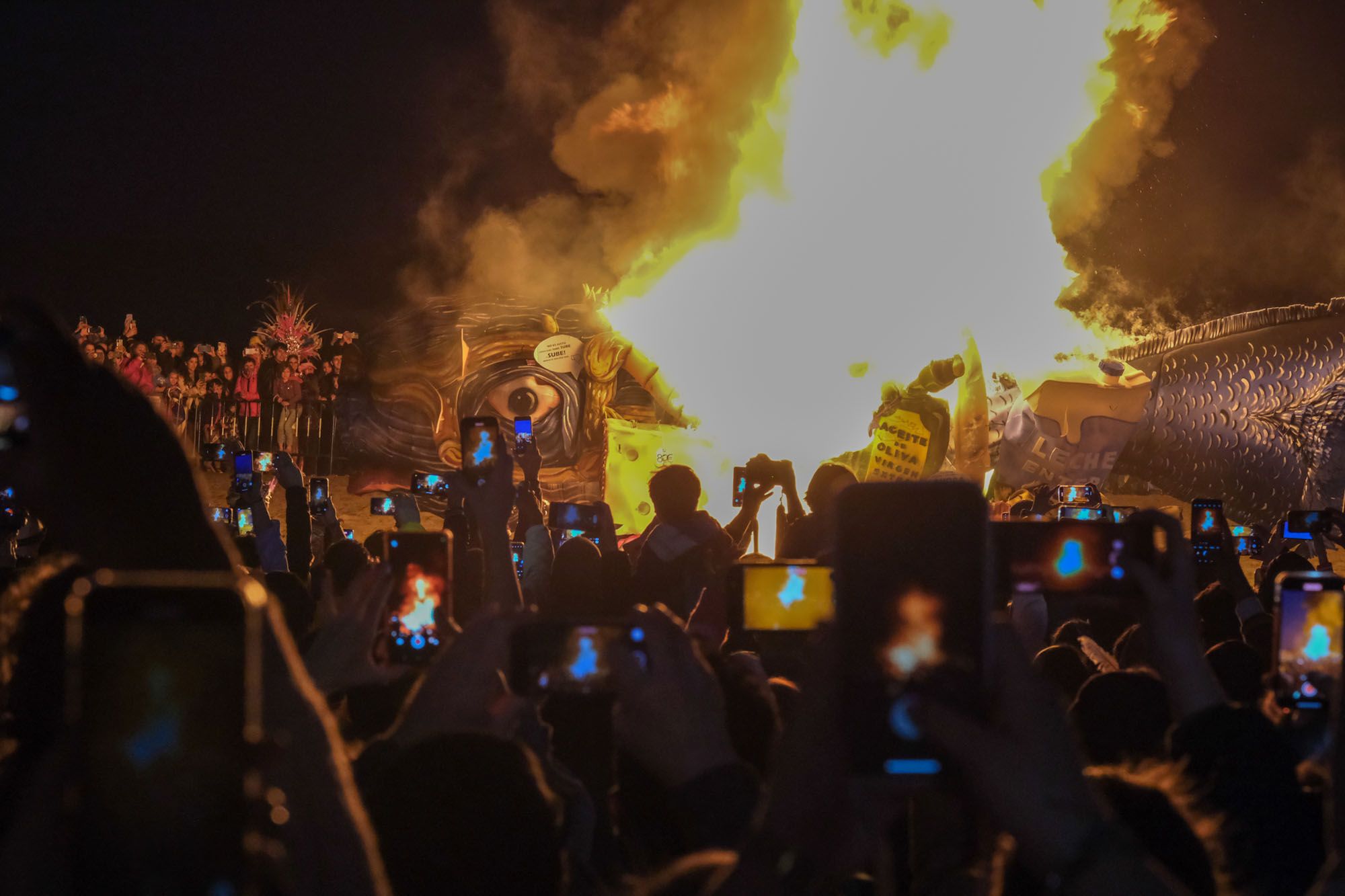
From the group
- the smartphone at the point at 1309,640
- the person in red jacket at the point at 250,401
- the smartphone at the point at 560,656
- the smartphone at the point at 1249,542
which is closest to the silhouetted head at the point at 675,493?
the smartphone at the point at 1309,640

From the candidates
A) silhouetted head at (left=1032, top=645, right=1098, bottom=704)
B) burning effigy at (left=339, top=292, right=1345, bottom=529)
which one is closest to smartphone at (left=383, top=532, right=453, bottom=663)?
silhouetted head at (left=1032, top=645, right=1098, bottom=704)

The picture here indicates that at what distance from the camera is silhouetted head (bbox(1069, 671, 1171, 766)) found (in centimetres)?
282

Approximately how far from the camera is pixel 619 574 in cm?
542

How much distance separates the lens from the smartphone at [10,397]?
7.70 ft

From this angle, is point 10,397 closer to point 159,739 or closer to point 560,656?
point 560,656

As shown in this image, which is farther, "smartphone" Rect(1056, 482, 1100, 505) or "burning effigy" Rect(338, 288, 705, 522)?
"burning effigy" Rect(338, 288, 705, 522)

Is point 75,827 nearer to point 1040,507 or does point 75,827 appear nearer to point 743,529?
point 743,529

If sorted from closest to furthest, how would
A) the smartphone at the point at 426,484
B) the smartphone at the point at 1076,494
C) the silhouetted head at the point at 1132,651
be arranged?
the silhouetted head at the point at 1132,651
the smartphone at the point at 426,484
the smartphone at the point at 1076,494

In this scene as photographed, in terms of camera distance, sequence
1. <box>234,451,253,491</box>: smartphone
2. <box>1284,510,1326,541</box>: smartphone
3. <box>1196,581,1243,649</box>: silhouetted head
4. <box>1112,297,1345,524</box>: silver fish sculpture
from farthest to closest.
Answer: <box>1112,297,1345,524</box>: silver fish sculpture, <box>234,451,253,491</box>: smartphone, <box>1284,510,1326,541</box>: smartphone, <box>1196,581,1243,649</box>: silhouetted head

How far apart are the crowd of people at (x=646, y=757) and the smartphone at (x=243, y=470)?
16.0ft

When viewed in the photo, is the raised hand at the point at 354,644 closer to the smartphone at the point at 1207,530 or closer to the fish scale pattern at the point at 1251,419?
the smartphone at the point at 1207,530

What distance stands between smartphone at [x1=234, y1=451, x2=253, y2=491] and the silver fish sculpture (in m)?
15.4

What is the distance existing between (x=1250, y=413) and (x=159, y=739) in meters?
20.7

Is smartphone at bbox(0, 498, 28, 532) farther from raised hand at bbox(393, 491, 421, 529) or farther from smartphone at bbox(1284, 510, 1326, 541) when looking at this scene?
smartphone at bbox(1284, 510, 1326, 541)
